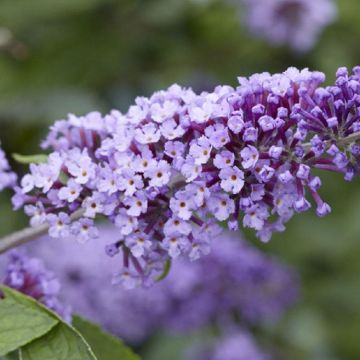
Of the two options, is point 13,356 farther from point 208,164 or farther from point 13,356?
point 208,164

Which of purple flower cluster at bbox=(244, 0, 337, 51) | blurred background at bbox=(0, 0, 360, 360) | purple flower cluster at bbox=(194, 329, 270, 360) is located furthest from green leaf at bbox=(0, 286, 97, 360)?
purple flower cluster at bbox=(244, 0, 337, 51)

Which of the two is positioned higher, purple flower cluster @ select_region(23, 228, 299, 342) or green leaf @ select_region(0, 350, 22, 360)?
purple flower cluster @ select_region(23, 228, 299, 342)

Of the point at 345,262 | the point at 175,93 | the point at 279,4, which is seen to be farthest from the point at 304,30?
the point at 175,93

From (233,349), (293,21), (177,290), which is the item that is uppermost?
(293,21)

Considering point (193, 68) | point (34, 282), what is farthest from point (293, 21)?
point (34, 282)

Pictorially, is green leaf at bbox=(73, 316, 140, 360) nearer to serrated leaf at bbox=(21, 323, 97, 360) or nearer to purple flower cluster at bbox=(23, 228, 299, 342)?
serrated leaf at bbox=(21, 323, 97, 360)
